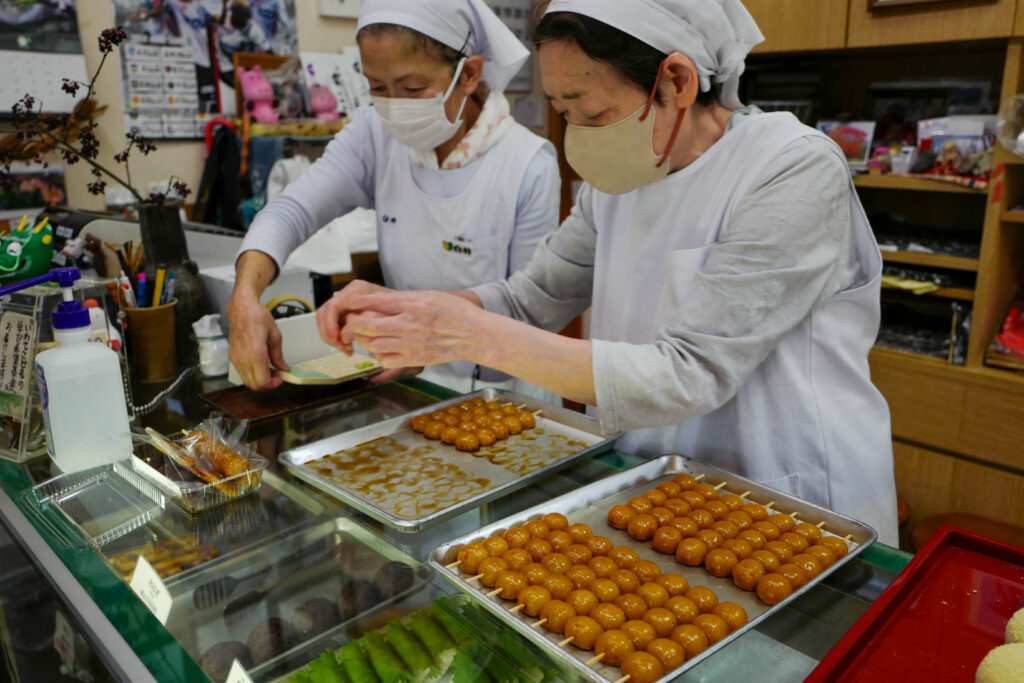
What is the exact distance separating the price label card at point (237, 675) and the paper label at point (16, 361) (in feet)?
2.56

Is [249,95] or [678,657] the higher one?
[249,95]

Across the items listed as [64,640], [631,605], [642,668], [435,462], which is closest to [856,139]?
[435,462]

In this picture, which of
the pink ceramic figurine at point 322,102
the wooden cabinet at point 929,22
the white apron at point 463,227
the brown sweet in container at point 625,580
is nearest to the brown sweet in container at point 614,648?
the brown sweet in container at point 625,580

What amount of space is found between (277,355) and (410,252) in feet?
1.92

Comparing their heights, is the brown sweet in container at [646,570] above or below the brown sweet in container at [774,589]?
below

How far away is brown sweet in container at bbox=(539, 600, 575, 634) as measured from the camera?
877mm

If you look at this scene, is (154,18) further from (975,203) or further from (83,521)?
(975,203)

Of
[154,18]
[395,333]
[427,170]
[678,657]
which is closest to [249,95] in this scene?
[154,18]

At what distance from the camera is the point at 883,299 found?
10.6 ft

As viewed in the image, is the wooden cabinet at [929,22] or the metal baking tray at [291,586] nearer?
the metal baking tray at [291,586]

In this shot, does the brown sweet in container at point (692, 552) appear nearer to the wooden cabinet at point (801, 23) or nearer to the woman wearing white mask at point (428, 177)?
the woman wearing white mask at point (428, 177)

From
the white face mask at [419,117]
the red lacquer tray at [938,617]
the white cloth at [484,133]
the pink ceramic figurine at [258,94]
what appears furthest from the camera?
the pink ceramic figurine at [258,94]

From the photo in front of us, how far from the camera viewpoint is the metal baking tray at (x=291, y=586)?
88 centimetres

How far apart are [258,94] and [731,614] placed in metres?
3.21
